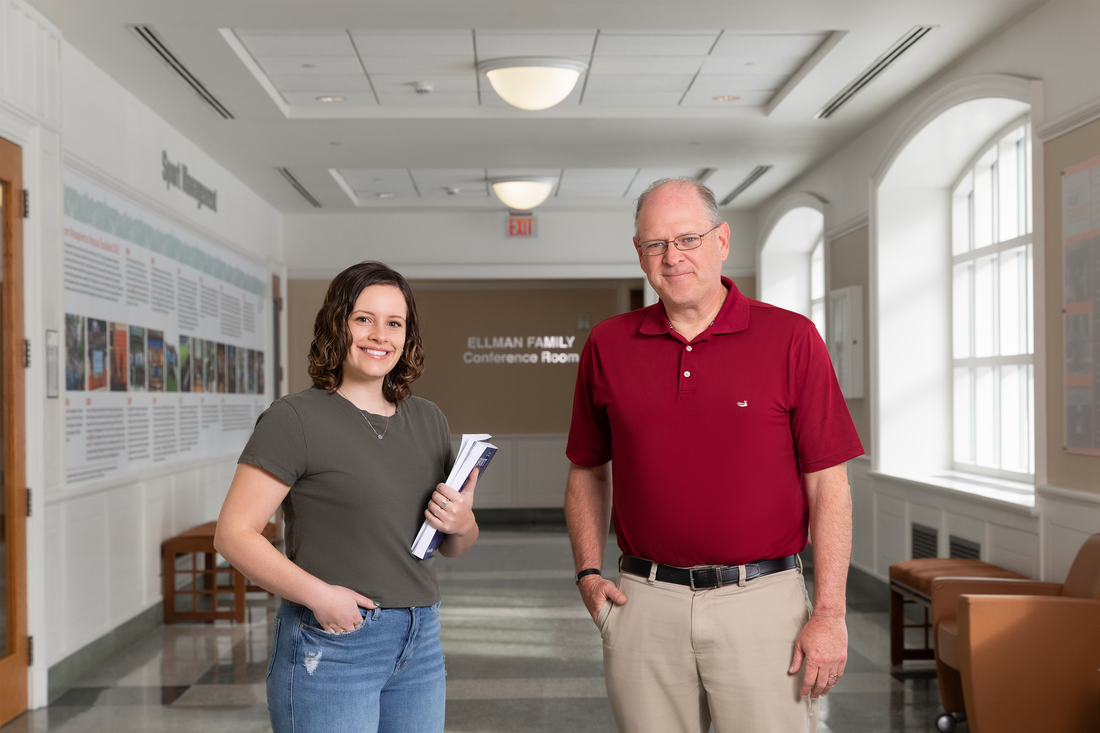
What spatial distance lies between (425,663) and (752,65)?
491 cm

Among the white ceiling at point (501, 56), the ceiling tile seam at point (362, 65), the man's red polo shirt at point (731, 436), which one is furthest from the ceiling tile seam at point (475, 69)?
the man's red polo shirt at point (731, 436)

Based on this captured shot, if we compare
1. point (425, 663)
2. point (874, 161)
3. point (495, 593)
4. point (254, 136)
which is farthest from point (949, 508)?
point (254, 136)

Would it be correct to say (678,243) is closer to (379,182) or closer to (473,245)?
(379,182)

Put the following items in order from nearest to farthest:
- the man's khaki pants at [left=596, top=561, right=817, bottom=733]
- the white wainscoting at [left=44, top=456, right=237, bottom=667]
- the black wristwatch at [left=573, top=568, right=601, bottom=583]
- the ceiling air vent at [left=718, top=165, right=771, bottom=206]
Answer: the man's khaki pants at [left=596, top=561, right=817, bottom=733] → the black wristwatch at [left=573, top=568, right=601, bottom=583] → the white wainscoting at [left=44, top=456, right=237, bottom=667] → the ceiling air vent at [left=718, top=165, right=771, bottom=206]

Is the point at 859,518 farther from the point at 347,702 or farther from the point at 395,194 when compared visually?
the point at 347,702

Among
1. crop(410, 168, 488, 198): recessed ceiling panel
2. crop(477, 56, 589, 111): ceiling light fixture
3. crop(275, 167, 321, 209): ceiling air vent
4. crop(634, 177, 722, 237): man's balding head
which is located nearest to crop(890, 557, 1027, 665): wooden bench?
crop(477, 56, 589, 111): ceiling light fixture

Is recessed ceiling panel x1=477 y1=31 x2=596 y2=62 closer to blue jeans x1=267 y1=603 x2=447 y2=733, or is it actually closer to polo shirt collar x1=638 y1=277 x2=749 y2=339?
polo shirt collar x1=638 y1=277 x2=749 y2=339

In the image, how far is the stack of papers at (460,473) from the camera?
1836mm

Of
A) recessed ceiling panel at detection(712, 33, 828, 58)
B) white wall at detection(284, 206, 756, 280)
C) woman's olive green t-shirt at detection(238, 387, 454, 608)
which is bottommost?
woman's olive green t-shirt at detection(238, 387, 454, 608)

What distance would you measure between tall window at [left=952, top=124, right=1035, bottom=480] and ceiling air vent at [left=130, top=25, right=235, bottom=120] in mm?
4992

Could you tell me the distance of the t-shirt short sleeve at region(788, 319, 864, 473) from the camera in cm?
201

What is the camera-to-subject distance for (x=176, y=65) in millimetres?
5504

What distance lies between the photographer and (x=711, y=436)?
6.66ft

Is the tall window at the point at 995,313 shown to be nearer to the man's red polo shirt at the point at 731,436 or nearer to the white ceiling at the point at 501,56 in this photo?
the white ceiling at the point at 501,56
